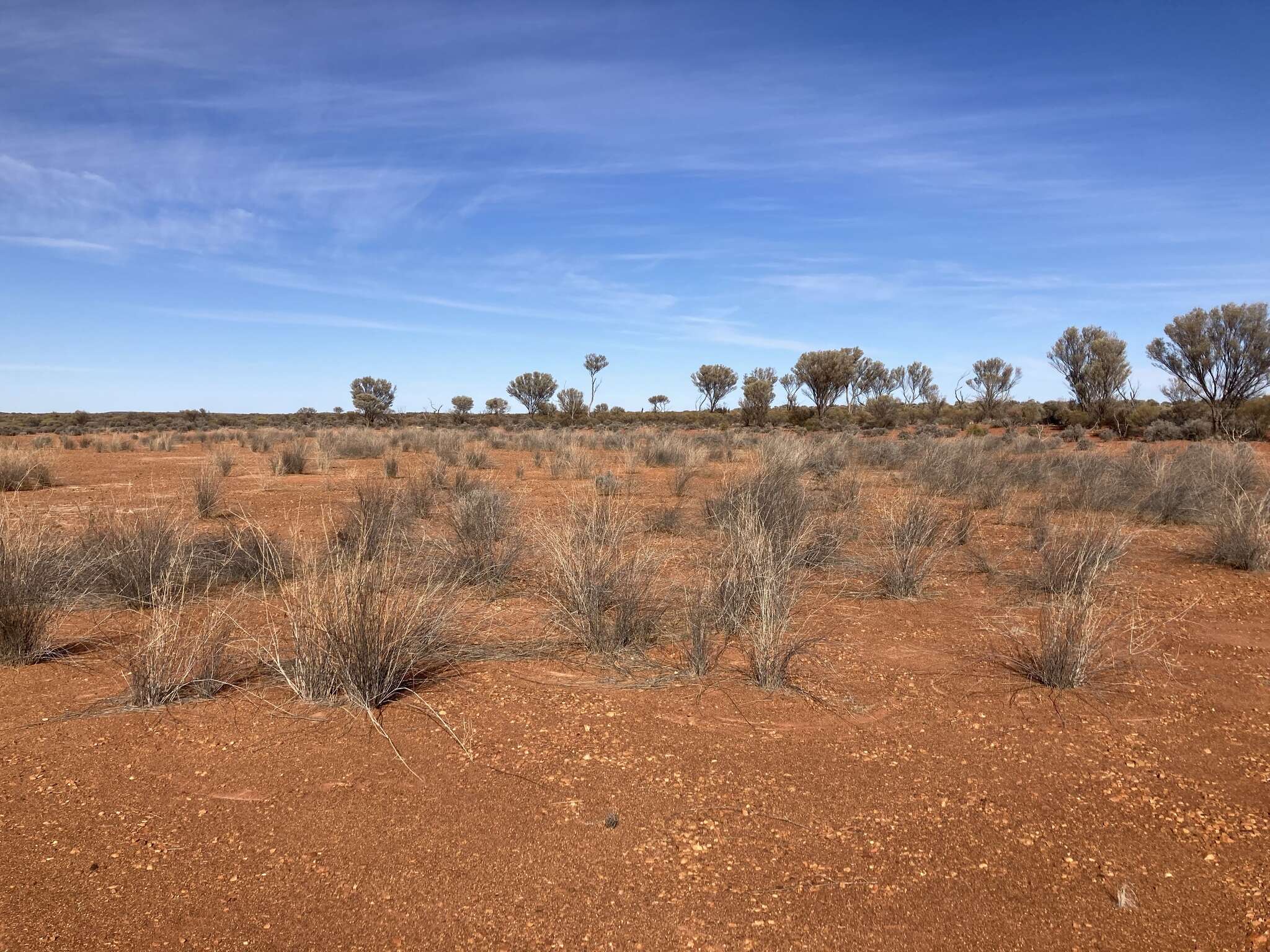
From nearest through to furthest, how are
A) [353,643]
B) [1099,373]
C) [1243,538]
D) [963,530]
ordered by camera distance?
[353,643] < [1243,538] < [963,530] < [1099,373]

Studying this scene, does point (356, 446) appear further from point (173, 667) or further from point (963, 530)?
point (173, 667)

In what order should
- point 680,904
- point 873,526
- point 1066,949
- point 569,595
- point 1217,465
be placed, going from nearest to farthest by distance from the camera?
point 1066,949 → point 680,904 → point 569,595 → point 873,526 → point 1217,465

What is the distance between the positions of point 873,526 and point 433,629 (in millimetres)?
6332

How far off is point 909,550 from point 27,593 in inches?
289

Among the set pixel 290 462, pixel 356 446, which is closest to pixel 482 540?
pixel 290 462

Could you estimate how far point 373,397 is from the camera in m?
54.0

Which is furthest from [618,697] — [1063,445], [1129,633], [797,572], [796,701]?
[1063,445]

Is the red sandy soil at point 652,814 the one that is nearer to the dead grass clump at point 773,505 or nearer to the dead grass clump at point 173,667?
the dead grass clump at point 173,667

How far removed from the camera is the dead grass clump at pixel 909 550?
7246 mm

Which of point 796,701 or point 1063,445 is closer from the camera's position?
point 796,701

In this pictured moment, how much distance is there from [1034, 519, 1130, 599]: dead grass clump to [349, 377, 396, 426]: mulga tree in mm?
50646

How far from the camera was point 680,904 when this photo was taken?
289 cm

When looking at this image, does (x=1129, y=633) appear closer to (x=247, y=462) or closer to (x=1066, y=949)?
(x=1066, y=949)

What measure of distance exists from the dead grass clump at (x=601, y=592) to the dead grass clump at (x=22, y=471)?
12097 mm
